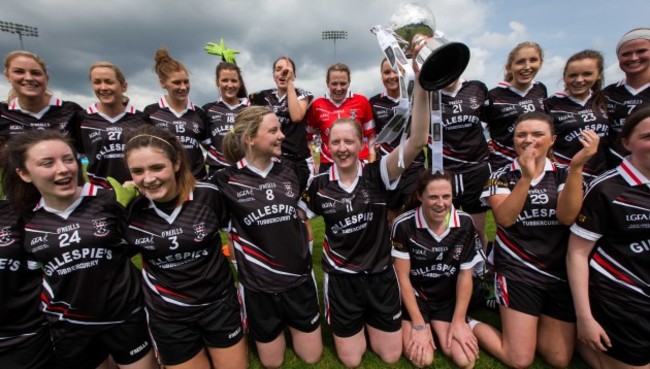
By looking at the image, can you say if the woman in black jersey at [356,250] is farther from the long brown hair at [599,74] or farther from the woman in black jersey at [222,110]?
the long brown hair at [599,74]

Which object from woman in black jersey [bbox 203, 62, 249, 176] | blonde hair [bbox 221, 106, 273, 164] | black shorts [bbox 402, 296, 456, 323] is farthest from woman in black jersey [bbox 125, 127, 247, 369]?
black shorts [bbox 402, 296, 456, 323]

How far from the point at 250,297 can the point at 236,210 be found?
77cm

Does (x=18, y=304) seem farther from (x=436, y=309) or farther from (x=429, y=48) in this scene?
(x=436, y=309)

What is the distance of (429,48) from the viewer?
5.61 feet

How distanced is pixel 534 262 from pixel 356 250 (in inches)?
60.6

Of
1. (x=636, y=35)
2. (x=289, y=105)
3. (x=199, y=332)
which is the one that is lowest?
(x=199, y=332)

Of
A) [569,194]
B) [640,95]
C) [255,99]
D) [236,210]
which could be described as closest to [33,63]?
[255,99]

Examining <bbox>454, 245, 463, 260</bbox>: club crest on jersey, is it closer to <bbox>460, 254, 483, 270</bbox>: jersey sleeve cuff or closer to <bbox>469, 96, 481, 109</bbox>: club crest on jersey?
<bbox>460, 254, 483, 270</bbox>: jersey sleeve cuff

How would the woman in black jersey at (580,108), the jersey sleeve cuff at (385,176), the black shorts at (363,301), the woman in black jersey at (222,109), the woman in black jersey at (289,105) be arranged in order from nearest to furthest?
the jersey sleeve cuff at (385,176), the black shorts at (363,301), the woman in black jersey at (580,108), the woman in black jersey at (222,109), the woman in black jersey at (289,105)

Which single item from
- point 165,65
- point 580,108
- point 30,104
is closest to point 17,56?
point 30,104

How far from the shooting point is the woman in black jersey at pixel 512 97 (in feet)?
12.4

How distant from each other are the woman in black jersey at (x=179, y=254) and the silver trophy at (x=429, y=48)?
5.97 ft

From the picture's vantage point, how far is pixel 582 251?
2533mm

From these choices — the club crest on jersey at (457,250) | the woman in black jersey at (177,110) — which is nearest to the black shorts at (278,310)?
the club crest on jersey at (457,250)
